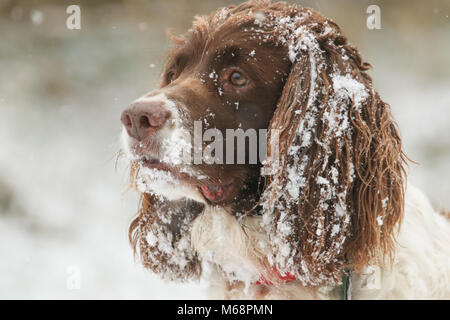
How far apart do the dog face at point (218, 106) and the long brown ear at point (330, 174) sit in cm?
11

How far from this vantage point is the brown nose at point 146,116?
6.46ft

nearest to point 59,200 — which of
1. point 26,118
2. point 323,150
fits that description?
point 26,118

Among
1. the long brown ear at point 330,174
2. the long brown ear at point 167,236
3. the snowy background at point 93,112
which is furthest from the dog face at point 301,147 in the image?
the snowy background at point 93,112

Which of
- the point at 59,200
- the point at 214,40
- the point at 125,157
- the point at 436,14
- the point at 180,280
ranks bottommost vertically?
the point at 180,280

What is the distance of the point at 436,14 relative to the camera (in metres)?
4.61

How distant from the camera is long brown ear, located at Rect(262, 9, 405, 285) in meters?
2.19

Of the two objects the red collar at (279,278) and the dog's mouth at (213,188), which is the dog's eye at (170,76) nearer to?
the dog's mouth at (213,188)

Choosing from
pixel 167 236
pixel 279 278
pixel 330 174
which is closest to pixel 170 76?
pixel 167 236

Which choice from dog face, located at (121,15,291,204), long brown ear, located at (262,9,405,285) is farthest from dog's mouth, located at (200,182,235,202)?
long brown ear, located at (262,9,405,285)

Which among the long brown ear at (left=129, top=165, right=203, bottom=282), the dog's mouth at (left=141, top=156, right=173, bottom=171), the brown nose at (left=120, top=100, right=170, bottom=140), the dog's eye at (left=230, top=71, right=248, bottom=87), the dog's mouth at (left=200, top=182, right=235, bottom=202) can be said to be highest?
the dog's eye at (left=230, top=71, right=248, bottom=87)

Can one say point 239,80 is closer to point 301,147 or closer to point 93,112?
point 301,147

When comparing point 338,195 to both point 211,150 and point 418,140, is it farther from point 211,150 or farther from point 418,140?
point 418,140

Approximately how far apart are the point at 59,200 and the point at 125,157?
363cm

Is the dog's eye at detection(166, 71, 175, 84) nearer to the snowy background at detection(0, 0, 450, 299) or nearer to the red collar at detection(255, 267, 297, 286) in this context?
the red collar at detection(255, 267, 297, 286)
